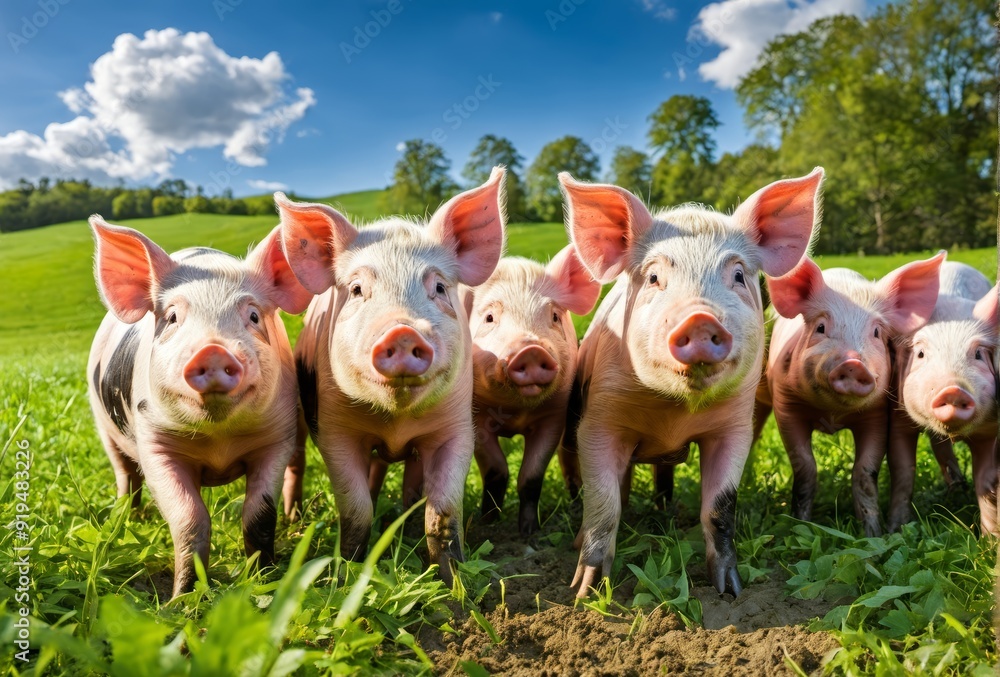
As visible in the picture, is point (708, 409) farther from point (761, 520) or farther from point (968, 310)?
point (968, 310)

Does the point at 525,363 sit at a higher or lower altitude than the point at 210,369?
lower

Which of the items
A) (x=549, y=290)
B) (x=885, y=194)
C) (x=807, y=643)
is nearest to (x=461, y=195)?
(x=549, y=290)

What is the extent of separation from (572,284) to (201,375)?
2.80 metres

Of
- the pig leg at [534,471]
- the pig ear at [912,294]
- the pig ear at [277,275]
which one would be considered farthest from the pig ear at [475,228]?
the pig ear at [912,294]

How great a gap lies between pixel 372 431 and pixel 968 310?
12.9 feet

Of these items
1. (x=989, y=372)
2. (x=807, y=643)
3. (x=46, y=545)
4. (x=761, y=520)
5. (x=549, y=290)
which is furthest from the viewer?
(x=549, y=290)

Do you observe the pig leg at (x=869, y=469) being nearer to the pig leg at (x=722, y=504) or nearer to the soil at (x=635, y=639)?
the pig leg at (x=722, y=504)

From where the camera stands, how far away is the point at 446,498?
4035 mm

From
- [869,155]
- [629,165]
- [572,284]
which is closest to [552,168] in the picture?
[629,165]

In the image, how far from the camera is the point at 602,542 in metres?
3.97

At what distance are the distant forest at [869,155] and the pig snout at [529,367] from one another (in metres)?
29.5

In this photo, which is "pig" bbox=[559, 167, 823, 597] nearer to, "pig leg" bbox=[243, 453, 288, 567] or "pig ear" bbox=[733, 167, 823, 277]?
"pig ear" bbox=[733, 167, 823, 277]

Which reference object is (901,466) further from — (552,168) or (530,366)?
(552,168)

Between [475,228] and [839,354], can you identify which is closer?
[475,228]
